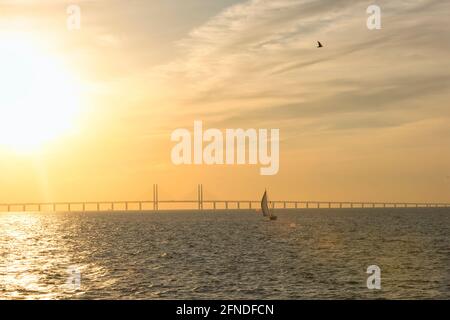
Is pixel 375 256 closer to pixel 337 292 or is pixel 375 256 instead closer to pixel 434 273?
pixel 434 273

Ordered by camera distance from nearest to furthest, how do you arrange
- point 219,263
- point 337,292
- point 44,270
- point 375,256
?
1. point 337,292
2. point 44,270
3. point 219,263
4. point 375,256

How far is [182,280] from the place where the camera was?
5900 cm

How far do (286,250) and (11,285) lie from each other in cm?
4892

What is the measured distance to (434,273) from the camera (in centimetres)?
6431

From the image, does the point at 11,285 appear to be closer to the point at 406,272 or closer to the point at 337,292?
the point at 337,292

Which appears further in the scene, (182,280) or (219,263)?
(219,263)

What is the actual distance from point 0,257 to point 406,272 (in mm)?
60701

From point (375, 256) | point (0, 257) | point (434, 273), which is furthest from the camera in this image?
point (0, 257)

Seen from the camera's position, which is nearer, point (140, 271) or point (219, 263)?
point (140, 271)

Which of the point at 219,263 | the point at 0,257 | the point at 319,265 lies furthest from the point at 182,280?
the point at 0,257
